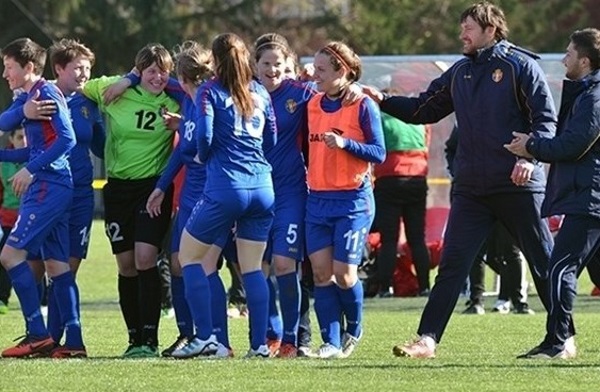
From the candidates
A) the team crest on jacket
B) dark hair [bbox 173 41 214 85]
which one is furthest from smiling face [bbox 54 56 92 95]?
the team crest on jacket

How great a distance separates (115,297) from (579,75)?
Result: 963 centimetres

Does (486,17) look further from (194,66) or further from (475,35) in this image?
(194,66)

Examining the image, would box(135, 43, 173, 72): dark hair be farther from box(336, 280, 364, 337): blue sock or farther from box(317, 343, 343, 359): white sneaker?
box(317, 343, 343, 359): white sneaker

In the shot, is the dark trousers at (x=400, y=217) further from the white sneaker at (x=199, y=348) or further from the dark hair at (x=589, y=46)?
the dark hair at (x=589, y=46)

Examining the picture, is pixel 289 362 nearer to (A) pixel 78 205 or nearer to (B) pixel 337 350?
(B) pixel 337 350

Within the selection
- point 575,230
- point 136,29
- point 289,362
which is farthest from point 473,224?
point 136,29

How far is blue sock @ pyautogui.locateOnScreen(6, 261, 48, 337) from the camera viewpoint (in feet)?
35.4

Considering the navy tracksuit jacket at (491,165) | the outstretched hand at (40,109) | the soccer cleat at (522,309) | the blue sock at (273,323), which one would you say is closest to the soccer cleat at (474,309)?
the soccer cleat at (522,309)

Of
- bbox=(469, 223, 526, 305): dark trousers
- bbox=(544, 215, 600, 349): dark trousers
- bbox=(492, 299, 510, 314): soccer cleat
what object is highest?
bbox=(544, 215, 600, 349): dark trousers

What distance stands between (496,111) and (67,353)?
3.25m

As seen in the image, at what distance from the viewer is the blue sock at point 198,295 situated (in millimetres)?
10234

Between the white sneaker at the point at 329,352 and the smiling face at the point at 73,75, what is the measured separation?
2.44 m

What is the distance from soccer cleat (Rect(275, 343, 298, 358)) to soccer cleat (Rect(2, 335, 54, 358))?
4.99 feet

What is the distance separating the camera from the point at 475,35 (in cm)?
1016
